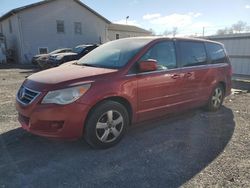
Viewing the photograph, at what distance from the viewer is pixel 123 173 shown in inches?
129

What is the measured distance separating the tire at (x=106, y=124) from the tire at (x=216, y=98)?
2.71m

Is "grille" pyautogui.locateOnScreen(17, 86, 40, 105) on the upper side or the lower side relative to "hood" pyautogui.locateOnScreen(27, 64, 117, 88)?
lower

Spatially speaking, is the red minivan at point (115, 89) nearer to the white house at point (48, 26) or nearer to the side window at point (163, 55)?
the side window at point (163, 55)

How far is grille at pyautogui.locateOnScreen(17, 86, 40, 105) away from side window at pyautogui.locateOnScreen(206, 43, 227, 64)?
4047mm

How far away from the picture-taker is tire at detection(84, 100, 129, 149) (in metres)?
3.72

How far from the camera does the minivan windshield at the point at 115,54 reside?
4250 mm

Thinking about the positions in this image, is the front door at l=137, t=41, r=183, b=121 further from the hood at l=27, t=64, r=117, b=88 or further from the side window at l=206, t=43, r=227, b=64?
the side window at l=206, t=43, r=227, b=64

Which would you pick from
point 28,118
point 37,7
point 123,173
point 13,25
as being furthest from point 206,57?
point 13,25

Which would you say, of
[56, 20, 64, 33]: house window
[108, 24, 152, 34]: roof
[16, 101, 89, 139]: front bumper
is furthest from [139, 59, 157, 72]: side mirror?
[108, 24, 152, 34]: roof

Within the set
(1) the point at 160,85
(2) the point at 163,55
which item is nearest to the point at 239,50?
(2) the point at 163,55

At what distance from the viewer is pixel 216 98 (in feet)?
19.9

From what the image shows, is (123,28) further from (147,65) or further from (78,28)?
(147,65)

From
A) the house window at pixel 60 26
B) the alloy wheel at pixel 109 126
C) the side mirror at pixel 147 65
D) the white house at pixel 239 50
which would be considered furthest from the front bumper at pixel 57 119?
the house window at pixel 60 26

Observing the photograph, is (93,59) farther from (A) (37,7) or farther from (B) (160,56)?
(A) (37,7)
